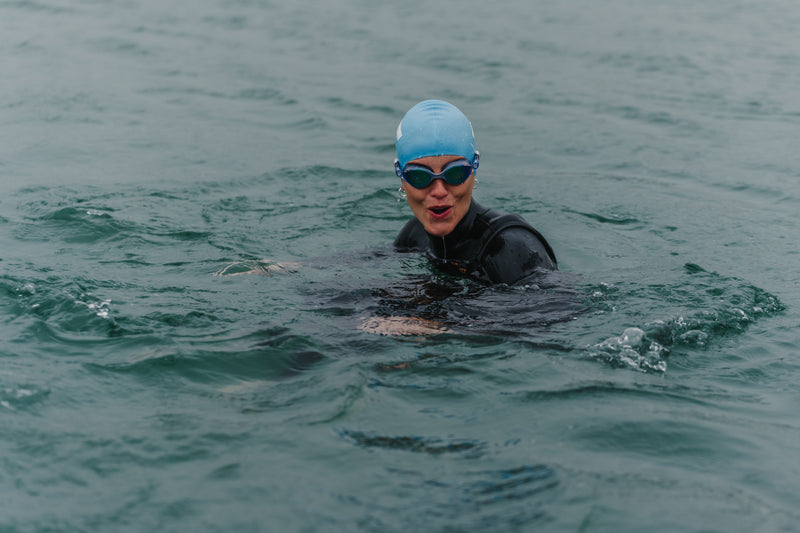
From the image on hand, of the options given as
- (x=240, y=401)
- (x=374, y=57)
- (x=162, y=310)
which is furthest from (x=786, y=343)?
(x=374, y=57)

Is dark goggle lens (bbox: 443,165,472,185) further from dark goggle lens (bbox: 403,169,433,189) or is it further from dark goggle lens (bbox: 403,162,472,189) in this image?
dark goggle lens (bbox: 403,169,433,189)

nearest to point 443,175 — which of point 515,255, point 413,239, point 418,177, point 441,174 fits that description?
point 441,174

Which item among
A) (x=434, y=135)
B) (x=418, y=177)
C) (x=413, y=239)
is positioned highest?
(x=434, y=135)

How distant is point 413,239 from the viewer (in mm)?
6633

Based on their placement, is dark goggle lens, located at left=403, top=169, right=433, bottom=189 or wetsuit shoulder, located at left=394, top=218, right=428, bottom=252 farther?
wetsuit shoulder, located at left=394, top=218, right=428, bottom=252

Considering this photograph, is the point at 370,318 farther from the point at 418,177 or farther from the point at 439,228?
the point at 418,177

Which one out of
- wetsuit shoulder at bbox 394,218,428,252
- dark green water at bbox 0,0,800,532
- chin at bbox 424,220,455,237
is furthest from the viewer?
wetsuit shoulder at bbox 394,218,428,252

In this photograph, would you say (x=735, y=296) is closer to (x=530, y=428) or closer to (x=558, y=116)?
(x=530, y=428)

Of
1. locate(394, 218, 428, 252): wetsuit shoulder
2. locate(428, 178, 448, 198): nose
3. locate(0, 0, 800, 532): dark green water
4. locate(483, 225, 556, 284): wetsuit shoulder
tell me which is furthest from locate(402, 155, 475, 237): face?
locate(394, 218, 428, 252): wetsuit shoulder

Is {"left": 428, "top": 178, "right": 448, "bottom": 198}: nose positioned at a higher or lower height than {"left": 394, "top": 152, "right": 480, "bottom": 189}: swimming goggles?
lower

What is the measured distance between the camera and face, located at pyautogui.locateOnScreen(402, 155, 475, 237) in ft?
18.0

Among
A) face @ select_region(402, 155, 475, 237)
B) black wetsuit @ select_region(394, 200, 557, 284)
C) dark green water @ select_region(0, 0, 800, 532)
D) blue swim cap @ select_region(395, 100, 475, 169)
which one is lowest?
dark green water @ select_region(0, 0, 800, 532)

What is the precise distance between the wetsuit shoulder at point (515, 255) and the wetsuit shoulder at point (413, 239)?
96 cm

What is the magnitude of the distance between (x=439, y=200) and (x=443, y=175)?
17 centimetres
